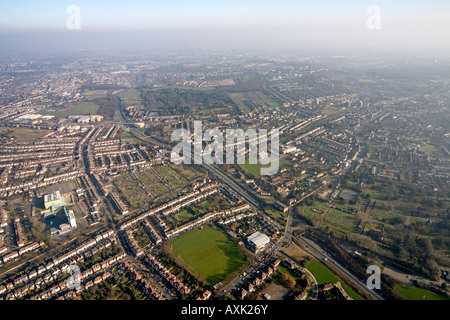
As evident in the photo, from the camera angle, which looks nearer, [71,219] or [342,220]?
[71,219]

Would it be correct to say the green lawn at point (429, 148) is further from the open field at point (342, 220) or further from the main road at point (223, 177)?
the main road at point (223, 177)

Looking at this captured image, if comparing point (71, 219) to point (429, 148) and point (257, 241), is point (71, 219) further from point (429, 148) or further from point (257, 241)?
point (429, 148)

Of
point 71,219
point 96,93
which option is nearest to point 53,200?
point 71,219

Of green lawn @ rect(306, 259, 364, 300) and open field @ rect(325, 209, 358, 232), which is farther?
open field @ rect(325, 209, 358, 232)

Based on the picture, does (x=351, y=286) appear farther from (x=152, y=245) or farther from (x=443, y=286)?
(x=152, y=245)

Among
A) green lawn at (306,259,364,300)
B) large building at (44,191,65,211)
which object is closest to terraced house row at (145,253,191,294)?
green lawn at (306,259,364,300)

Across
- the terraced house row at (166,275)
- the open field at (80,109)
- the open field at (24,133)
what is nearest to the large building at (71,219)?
the terraced house row at (166,275)

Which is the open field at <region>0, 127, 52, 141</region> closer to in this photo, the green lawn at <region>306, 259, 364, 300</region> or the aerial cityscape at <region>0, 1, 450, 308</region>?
the aerial cityscape at <region>0, 1, 450, 308</region>
